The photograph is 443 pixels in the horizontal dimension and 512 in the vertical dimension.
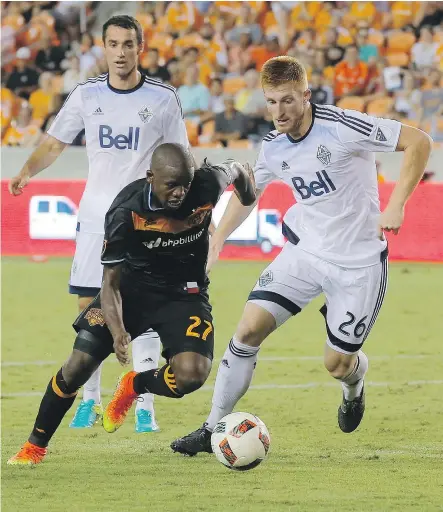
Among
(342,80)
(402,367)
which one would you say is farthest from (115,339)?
(342,80)

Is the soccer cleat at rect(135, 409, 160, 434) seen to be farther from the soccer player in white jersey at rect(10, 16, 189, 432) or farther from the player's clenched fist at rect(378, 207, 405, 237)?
the player's clenched fist at rect(378, 207, 405, 237)

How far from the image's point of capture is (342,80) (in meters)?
18.4

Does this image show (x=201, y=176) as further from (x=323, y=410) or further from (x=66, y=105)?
(x=323, y=410)

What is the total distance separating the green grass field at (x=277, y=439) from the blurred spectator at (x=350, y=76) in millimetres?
6366

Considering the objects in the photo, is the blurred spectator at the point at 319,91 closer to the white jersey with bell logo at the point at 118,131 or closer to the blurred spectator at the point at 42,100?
the blurred spectator at the point at 42,100

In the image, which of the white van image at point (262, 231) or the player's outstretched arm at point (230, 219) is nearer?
the player's outstretched arm at point (230, 219)

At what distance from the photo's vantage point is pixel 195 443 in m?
6.57

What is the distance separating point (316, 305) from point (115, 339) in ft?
24.8

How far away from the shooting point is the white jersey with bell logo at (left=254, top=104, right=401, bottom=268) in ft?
21.6

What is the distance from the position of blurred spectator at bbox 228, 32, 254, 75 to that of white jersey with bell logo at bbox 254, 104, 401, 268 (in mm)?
12613

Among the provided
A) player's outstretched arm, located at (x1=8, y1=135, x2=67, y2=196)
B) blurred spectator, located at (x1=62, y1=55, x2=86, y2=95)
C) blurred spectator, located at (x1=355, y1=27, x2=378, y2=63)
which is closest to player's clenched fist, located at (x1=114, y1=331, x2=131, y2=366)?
player's outstretched arm, located at (x1=8, y1=135, x2=67, y2=196)

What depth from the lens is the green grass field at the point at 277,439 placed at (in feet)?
18.3

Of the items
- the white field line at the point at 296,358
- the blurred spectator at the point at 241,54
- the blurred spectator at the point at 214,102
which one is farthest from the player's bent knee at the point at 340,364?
the blurred spectator at the point at 241,54

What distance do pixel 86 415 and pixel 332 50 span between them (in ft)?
39.5
